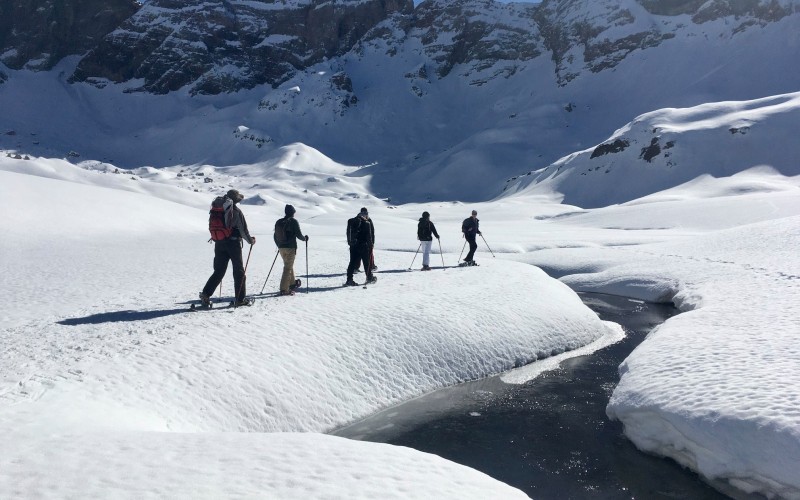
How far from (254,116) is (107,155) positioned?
3460 centimetres

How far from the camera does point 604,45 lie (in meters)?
137

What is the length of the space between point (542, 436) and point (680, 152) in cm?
7915

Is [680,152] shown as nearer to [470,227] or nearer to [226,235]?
[470,227]

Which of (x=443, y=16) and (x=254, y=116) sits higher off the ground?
(x=443, y=16)

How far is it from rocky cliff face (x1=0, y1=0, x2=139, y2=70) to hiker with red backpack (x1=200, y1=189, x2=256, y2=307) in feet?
643

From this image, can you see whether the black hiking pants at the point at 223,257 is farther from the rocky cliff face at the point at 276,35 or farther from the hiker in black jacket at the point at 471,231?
the rocky cliff face at the point at 276,35

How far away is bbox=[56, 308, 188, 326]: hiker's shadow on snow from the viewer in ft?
31.8

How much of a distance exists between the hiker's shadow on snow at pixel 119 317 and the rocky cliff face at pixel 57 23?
643 ft

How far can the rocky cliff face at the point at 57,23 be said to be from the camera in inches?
6811

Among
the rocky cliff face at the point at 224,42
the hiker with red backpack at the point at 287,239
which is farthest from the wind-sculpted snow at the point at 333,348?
the rocky cliff face at the point at 224,42

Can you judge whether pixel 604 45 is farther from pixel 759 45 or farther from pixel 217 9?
pixel 217 9

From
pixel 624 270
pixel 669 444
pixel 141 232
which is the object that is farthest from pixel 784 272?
pixel 141 232

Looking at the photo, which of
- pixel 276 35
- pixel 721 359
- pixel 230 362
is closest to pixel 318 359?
pixel 230 362

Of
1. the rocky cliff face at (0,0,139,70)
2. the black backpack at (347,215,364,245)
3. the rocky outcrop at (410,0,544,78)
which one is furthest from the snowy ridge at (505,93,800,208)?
the rocky cliff face at (0,0,139,70)
